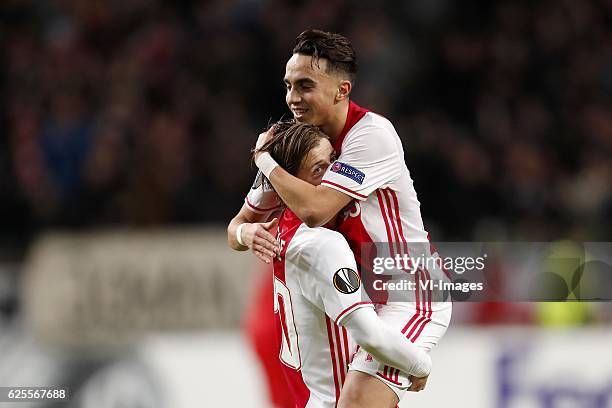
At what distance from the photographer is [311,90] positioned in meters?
4.06

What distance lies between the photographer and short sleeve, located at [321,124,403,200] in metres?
3.89

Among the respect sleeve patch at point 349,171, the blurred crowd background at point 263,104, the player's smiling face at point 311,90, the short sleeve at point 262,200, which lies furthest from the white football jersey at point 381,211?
the blurred crowd background at point 263,104

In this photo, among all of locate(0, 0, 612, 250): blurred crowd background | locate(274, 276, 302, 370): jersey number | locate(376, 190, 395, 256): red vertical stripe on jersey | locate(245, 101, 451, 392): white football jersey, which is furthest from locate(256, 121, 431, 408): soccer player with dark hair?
locate(0, 0, 612, 250): blurred crowd background

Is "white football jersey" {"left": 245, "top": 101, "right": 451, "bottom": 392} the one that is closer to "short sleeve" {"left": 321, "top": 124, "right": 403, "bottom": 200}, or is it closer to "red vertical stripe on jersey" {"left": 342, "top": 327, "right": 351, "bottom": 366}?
"short sleeve" {"left": 321, "top": 124, "right": 403, "bottom": 200}

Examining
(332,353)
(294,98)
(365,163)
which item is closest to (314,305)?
(332,353)

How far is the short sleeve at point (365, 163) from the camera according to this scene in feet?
12.8

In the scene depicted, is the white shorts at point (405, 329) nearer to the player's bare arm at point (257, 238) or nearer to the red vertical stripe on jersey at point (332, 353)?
the red vertical stripe on jersey at point (332, 353)

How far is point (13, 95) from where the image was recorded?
31.1ft

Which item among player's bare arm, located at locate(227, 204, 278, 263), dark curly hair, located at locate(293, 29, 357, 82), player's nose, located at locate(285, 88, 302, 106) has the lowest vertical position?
player's bare arm, located at locate(227, 204, 278, 263)

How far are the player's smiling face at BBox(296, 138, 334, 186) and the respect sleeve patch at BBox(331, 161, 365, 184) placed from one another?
5 centimetres

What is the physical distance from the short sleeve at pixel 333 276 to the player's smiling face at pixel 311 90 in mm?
512

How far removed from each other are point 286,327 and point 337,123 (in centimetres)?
75

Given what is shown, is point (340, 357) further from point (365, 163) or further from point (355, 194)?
point (365, 163)

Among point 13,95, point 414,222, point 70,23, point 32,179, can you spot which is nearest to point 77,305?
point 32,179
